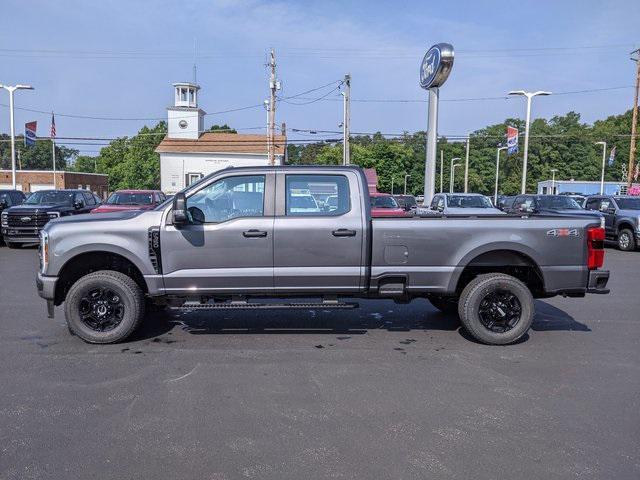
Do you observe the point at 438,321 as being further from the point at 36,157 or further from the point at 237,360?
the point at 36,157

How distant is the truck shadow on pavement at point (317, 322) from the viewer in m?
6.80

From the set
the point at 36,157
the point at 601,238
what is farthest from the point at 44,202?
the point at 36,157

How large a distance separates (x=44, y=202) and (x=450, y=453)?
1741 centimetres

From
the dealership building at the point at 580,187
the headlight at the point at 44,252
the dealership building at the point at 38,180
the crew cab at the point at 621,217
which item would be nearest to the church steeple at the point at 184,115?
the dealership building at the point at 38,180

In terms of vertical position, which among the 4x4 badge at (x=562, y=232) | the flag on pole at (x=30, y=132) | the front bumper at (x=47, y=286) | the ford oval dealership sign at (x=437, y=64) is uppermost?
the ford oval dealership sign at (x=437, y=64)

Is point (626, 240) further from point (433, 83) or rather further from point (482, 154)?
point (482, 154)

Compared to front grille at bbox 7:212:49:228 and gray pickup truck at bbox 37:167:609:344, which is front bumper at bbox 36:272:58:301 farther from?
front grille at bbox 7:212:49:228

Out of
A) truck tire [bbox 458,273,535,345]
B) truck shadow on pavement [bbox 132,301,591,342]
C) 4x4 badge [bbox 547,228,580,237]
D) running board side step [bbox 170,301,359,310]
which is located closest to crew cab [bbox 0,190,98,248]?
truck shadow on pavement [bbox 132,301,591,342]

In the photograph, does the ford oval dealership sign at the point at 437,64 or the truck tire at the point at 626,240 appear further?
the ford oval dealership sign at the point at 437,64

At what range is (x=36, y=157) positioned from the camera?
4889 inches

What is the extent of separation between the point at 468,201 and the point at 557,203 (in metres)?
3.54

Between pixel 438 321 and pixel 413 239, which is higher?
pixel 413 239

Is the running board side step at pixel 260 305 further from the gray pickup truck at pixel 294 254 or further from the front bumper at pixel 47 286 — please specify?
the front bumper at pixel 47 286

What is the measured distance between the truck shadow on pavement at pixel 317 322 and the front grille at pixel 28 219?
10.5 m
